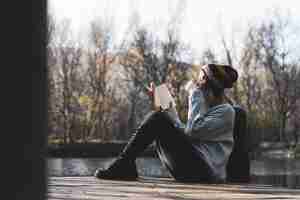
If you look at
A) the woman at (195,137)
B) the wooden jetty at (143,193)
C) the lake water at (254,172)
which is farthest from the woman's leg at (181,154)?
the lake water at (254,172)

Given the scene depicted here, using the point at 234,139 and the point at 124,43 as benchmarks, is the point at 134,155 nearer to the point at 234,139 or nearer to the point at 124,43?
the point at 234,139

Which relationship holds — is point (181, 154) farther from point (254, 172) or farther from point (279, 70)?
point (279, 70)

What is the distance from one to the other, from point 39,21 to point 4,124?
0.08 meters

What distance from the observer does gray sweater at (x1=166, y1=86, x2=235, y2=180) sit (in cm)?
379

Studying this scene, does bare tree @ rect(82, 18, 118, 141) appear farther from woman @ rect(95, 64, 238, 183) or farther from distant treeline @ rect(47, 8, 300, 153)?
woman @ rect(95, 64, 238, 183)

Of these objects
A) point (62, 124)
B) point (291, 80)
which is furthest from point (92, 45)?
point (291, 80)

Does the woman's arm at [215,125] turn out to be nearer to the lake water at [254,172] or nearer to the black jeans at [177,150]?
the black jeans at [177,150]

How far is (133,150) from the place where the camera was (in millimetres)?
3662

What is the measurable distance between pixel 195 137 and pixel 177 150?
0.55 feet

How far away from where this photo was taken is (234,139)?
410 centimetres

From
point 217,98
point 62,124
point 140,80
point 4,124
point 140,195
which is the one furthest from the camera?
point 140,80

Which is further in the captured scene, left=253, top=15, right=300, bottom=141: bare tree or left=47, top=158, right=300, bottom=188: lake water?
left=253, top=15, right=300, bottom=141: bare tree

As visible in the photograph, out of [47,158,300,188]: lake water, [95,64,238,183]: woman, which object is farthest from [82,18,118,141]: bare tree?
[95,64,238,183]: woman

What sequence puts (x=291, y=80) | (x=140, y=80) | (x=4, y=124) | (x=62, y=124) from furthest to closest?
(x=291, y=80), (x=140, y=80), (x=62, y=124), (x=4, y=124)
